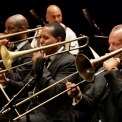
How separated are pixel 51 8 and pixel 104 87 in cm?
325

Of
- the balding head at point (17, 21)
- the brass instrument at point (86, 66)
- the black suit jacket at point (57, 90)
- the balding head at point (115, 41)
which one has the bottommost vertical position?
the black suit jacket at point (57, 90)

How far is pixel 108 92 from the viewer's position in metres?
3.29

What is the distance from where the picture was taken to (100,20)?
7977 millimetres

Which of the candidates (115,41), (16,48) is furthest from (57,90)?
(16,48)

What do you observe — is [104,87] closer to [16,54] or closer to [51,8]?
[16,54]

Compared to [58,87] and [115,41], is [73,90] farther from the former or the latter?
[115,41]

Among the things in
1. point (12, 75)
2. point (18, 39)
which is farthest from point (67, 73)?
point (18, 39)

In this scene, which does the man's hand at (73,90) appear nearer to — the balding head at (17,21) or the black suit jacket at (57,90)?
the black suit jacket at (57,90)

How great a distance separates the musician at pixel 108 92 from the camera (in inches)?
121

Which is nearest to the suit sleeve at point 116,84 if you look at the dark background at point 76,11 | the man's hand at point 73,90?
the man's hand at point 73,90

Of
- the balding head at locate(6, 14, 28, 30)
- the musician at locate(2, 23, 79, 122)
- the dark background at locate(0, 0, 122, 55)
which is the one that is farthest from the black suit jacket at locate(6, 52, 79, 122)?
the dark background at locate(0, 0, 122, 55)

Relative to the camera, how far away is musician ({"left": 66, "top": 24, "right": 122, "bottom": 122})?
121 inches

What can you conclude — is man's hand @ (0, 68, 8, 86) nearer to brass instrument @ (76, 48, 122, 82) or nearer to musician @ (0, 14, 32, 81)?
musician @ (0, 14, 32, 81)

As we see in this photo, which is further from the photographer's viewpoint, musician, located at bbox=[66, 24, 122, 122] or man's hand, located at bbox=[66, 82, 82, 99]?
man's hand, located at bbox=[66, 82, 82, 99]
